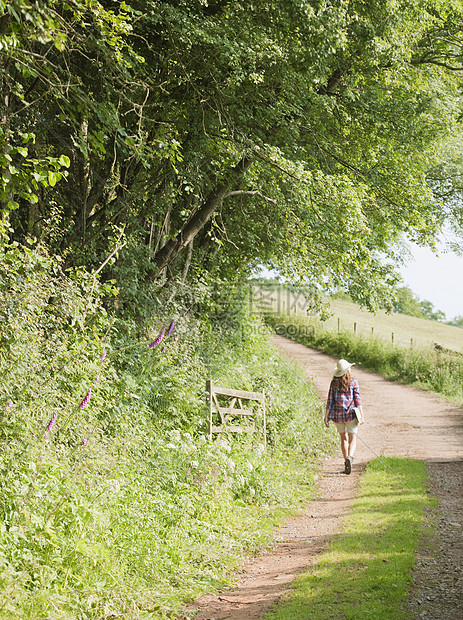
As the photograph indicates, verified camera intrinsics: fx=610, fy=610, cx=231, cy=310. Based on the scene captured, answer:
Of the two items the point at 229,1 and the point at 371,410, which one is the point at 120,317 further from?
the point at 371,410

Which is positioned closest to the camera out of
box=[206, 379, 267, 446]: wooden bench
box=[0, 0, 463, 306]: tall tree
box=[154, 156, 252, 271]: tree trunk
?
box=[0, 0, 463, 306]: tall tree

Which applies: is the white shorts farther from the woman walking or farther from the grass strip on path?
the grass strip on path

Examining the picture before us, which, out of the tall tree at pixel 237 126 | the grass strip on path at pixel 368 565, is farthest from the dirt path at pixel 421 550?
the tall tree at pixel 237 126

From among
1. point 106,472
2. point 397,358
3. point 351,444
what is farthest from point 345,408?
point 397,358

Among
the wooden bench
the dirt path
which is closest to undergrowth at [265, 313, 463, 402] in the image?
the dirt path

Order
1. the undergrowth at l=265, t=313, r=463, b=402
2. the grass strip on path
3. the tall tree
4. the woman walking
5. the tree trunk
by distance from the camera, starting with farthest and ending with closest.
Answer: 1. the undergrowth at l=265, t=313, r=463, b=402
2. the tree trunk
3. the woman walking
4. the tall tree
5. the grass strip on path

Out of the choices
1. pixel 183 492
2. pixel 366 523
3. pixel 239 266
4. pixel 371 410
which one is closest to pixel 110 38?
pixel 183 492

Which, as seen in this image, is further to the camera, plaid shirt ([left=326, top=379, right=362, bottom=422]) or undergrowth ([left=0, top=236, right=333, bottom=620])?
plaid shirt ([left=326, top=379, right=362, bottom=422])

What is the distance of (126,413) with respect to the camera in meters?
8.66

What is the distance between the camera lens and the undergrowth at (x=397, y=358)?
23969 millimetres

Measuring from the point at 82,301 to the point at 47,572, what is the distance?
379 centimetres

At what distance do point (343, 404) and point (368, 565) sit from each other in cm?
562

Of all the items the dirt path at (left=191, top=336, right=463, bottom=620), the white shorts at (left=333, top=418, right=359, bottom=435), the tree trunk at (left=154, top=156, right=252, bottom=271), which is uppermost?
the tree trunk at (left=154, top=156, right=252, bottom=271)

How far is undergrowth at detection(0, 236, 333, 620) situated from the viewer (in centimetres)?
505
